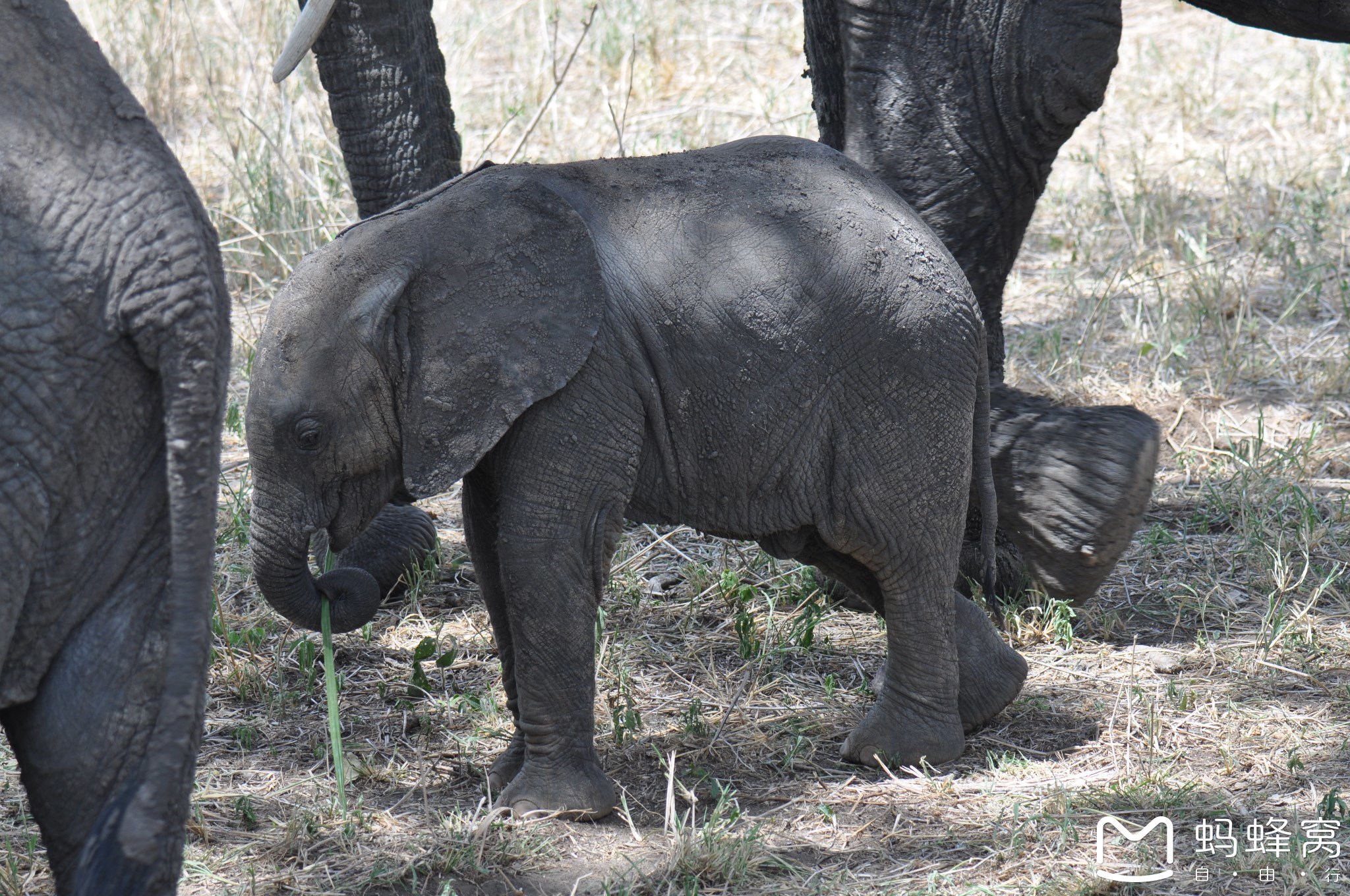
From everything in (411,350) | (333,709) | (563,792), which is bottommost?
(563,792)

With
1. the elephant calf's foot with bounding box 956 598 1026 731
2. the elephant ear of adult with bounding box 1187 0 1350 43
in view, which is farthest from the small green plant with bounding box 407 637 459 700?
the elephant ear of adult with bounding box 1187 0 1350 43

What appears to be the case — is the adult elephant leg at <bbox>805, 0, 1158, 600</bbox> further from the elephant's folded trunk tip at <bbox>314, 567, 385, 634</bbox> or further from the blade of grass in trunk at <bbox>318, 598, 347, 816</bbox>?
the blade of grass in trunk at <bbox>318, 598, 347, 816</bbox>

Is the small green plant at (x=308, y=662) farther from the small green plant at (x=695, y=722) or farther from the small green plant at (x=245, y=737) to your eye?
the small green plant at (x=695, y=722)

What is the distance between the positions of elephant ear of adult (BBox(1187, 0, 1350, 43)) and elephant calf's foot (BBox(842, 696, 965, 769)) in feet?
6.48

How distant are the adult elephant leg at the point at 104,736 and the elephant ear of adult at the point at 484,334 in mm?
873

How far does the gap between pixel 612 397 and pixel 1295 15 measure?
2.19 metres

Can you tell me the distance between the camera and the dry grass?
3.10 metres

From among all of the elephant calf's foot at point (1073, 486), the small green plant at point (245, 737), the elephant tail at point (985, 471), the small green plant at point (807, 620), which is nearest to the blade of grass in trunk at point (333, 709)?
the small green plant at point (245, 737)

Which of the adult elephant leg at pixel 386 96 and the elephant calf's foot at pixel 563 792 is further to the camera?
the adult elephant leg at pixel 386 96

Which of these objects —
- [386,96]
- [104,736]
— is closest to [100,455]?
[104,736]

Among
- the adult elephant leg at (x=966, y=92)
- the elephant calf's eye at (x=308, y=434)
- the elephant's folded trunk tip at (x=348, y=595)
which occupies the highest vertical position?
the adult elephant leg at (x=966, y=92)

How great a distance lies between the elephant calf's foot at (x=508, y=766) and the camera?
338 centimetres

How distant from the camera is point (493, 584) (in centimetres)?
344

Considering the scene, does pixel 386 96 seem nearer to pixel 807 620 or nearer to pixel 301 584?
pixel 301 584
